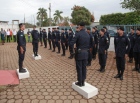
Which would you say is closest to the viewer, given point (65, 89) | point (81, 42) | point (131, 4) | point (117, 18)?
point (81, 42)

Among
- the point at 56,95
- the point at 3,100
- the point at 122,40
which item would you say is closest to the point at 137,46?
the point at 122,40

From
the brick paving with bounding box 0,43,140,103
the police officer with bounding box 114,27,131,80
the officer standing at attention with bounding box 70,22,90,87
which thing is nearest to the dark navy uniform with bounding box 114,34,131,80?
the police officer with bounding box 114,27,131,80

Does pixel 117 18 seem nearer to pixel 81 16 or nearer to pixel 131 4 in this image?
pixel 131 4

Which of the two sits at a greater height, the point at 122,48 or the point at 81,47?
the point at 81,47

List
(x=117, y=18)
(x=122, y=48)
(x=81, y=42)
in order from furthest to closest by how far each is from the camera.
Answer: (x=117, y=18) → (x=122, y=48) → (x=81, y=42)

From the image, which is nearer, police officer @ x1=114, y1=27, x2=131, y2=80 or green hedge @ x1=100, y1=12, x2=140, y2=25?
police officer @ x1=114, y1=27, x2=131, y2=80

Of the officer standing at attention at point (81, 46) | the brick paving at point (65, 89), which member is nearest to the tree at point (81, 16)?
the brick paving at point (65, 89)

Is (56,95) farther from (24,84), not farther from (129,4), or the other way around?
(129,4)

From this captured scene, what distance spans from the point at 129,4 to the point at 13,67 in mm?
9482

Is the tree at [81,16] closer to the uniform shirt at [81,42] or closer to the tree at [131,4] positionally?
the tree at [131,4]

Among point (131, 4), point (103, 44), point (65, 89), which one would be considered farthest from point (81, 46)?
point (131, 4)

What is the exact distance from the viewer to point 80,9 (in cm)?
3384

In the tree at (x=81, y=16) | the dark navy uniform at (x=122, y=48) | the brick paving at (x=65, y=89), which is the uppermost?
the tree at (x=81, y=16)

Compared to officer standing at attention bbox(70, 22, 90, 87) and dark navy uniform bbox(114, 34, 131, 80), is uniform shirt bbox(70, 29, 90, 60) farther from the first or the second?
dark navy uniform bbox(114, 34, 131, 80)
